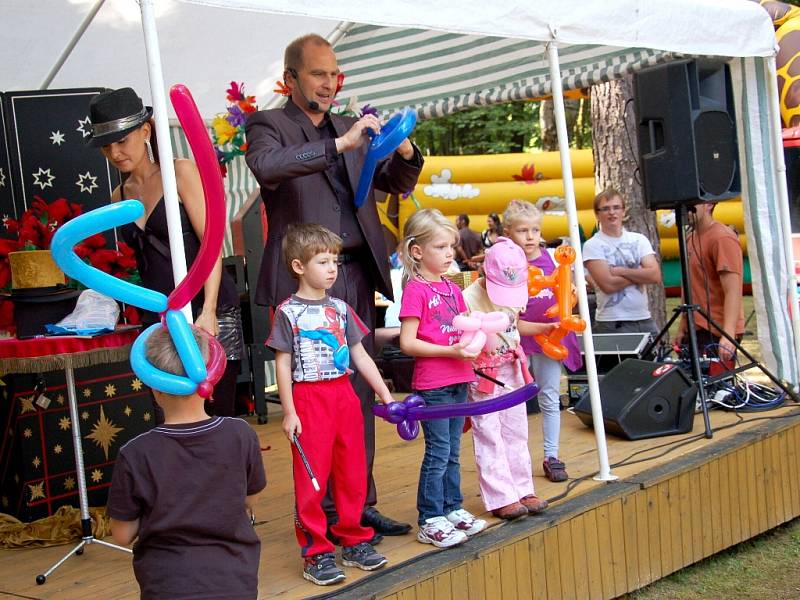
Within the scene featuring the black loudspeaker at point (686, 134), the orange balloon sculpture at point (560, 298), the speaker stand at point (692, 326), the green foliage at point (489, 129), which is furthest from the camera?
the green foliage at point (489, 129)

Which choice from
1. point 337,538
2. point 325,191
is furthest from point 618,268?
point 337,538

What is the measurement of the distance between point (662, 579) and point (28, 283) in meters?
2.93

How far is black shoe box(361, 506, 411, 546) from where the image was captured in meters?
3.60

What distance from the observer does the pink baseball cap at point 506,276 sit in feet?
12.1

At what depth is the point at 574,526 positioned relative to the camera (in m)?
3.86

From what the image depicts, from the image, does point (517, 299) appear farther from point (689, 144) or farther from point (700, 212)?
point (700, 212)

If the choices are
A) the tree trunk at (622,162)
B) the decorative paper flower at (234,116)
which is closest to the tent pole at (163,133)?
the decorative paper flower at (234,116)

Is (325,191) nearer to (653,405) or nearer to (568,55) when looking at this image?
(653,405)

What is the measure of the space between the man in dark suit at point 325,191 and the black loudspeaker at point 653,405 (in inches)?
70.0

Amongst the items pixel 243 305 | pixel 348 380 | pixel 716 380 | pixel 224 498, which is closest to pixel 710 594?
pixel 716 380

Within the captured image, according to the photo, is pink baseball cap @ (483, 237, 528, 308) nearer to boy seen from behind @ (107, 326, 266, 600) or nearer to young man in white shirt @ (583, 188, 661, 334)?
boy seen from behind @ (107, 326, 266, 600)

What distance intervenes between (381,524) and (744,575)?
1969 mm

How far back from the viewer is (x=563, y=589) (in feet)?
12.6

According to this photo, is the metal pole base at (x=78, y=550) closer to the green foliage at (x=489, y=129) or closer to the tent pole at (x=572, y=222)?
the tent pole at (x=572, y=222)
